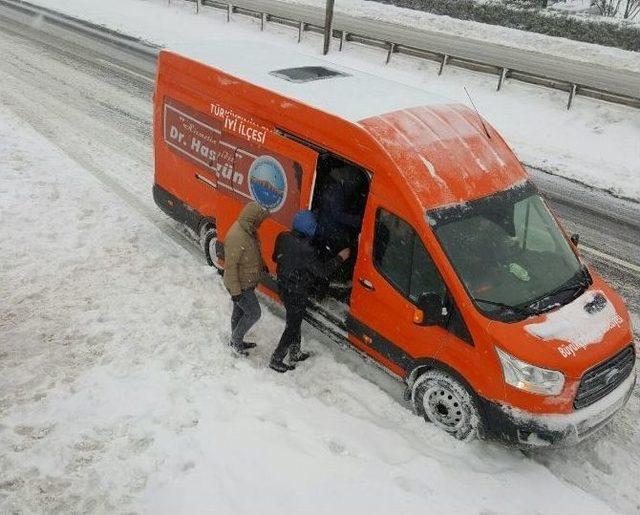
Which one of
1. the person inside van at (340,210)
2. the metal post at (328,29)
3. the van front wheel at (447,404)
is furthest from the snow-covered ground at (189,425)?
the metal post at (328,29)

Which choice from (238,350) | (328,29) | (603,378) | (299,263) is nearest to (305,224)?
(299,263)

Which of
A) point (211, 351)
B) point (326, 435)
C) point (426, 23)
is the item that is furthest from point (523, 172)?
point (426, 23)

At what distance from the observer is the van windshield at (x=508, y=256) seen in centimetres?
495

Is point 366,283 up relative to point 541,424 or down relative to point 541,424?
up

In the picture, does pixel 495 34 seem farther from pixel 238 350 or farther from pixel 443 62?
pixel 238 350

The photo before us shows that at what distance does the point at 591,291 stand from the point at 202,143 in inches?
187

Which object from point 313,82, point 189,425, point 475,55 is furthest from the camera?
point 475,55

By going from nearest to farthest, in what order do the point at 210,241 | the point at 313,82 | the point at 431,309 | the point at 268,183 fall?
the point at 431,309 → the point at 268,183 → the point at 313,82 → the point at 210,241

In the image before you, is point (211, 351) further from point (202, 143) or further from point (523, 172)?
point (523, 172)

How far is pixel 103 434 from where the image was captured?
4.95 meters

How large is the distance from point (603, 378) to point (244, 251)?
3371mm

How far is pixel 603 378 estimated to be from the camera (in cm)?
489

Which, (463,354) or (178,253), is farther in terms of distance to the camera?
(178,253)

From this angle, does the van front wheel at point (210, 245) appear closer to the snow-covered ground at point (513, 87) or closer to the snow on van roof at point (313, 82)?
the snow on van roof at point (313, 82)
